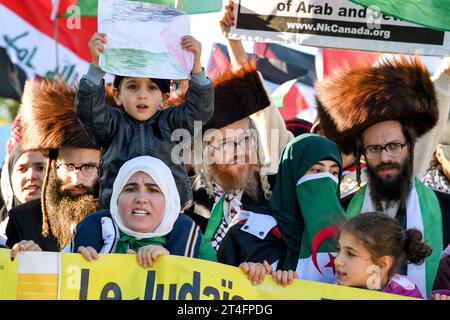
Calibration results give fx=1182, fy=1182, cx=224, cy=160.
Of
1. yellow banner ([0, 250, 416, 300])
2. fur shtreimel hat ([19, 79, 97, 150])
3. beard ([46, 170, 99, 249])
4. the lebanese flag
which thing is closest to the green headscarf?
yellow banner ([0, 250, 416, 300])

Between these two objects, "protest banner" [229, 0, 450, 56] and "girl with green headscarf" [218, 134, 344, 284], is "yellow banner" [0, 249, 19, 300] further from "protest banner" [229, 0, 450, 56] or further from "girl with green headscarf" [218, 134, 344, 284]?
"protest banner" [229, 0, 450, 56]

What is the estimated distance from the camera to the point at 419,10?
22.8 ft

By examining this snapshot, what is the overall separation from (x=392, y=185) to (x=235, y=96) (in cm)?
141

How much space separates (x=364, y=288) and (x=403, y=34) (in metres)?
2.22

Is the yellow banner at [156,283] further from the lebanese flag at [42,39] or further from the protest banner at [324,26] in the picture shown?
the lebanese flag at [42,39]

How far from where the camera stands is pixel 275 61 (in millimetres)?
10094

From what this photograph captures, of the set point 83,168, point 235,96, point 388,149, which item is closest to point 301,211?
point 388,149

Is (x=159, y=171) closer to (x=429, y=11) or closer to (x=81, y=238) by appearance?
(x=81, y=238)

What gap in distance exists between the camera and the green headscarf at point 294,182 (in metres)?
6.17

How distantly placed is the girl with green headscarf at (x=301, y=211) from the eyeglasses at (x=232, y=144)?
1131 mm

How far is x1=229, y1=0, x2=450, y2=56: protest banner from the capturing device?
7133mm

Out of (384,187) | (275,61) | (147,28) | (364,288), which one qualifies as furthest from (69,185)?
(275,61)

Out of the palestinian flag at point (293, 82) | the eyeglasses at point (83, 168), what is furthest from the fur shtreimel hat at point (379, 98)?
the palestinian flag at point (293, 82)

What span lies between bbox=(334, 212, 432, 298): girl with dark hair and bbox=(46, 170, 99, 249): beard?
6.43ft
